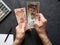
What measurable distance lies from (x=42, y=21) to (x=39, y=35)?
0.29 ft

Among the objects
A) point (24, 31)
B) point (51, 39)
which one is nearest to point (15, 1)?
point (24, 31)

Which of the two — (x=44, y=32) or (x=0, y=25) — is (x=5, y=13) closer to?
(x=0, y=25)

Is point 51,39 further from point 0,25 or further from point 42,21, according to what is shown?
point 0,25

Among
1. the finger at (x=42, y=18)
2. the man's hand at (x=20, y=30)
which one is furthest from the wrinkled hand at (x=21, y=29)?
the finger at (x=42, y=18)

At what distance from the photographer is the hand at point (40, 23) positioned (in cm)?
136

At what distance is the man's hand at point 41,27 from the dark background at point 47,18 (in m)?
0.03

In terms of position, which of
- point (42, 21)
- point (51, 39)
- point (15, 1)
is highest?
point (15, 1)

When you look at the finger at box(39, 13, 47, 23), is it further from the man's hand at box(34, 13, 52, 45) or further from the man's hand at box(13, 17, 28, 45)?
the man's hand at box(13, 17, 28, 45)

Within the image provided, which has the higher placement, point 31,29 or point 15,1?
point 15,1

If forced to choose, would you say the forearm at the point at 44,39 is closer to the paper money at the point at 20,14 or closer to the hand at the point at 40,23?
the hand at the point at 40,23

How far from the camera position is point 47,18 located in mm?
1396

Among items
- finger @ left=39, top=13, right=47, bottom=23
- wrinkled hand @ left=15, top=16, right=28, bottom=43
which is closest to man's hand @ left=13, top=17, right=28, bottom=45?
wrinkled hand @ left=15, top=16, right=28, bottom=43

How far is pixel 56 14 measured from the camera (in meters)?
1.41

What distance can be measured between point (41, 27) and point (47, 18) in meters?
0.07
